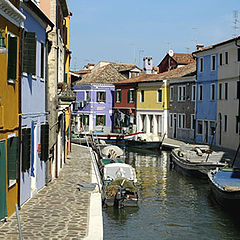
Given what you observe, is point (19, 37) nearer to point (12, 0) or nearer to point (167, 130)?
point (12, 0)

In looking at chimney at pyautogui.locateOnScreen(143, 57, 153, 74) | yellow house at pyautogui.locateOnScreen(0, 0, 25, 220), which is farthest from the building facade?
yellow house at pyautogui.locateOnScreen(0, 0, 25, 220)

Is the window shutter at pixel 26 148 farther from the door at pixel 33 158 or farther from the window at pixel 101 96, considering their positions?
the window at pixel 101 96

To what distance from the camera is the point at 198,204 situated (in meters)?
19.0

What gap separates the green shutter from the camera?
11383mm

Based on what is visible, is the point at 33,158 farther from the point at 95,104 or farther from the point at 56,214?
the point at 95,104

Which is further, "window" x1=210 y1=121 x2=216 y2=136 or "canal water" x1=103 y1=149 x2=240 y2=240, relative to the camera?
"window" x1=210 y1=121 x2=216 y2=136

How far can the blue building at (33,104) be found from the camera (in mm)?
13266

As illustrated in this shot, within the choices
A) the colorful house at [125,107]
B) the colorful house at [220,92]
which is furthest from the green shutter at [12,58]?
A: the colorful house at [125,107]

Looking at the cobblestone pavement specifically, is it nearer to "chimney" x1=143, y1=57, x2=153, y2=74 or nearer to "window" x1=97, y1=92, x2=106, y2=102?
"window" x1=97, y1=92, x2=106, y2=102

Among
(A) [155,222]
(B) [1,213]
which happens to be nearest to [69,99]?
(A) [155,222]

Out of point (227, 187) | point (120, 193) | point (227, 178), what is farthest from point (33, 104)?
point (227, 178)

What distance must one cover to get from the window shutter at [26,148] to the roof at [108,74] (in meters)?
42.5

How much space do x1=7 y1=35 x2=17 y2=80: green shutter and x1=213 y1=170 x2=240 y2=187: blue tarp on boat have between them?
1031 cm

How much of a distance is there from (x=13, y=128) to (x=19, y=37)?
2.39 metres
